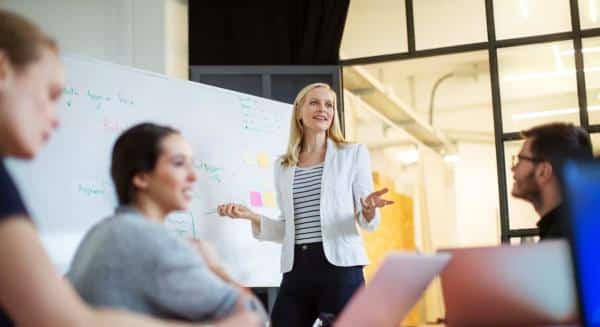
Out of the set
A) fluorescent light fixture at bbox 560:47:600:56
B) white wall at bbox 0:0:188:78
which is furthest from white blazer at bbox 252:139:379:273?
fluorescent light fixture at bbox 560:47:600:56

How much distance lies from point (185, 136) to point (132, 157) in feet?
7.21

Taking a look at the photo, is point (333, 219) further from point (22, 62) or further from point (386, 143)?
point (386, 143)

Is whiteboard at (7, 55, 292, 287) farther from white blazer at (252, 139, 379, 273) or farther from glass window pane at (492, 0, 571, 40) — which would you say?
glass window pane at (492, 0, 571, 40)

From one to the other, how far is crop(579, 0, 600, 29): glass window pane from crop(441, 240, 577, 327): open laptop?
138 inches

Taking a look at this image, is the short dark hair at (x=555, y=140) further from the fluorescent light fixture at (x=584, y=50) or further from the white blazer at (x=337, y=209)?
the fluorescent light fixture at (x=584, y=50)

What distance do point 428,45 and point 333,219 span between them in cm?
226

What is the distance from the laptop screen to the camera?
96 cm

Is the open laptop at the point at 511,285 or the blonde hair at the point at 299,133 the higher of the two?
the blonde hair at the point at 299,133

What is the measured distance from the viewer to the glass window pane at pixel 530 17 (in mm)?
4496

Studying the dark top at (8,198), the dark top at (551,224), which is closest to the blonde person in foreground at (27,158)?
the dark top at (8,198)

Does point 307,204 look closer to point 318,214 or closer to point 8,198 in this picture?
point 318,214

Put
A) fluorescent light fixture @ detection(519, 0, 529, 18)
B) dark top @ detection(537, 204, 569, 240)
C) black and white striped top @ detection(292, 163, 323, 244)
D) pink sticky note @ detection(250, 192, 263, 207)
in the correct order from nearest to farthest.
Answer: dark top @ detection(537, 204, 569, 240)
black and white striped top @ detection(292, 163, 323, 244)
pink sticky note @ detection(250, 192, 263, 207)
fluorescent light fixture @ detection(519, 0, 529, 18)

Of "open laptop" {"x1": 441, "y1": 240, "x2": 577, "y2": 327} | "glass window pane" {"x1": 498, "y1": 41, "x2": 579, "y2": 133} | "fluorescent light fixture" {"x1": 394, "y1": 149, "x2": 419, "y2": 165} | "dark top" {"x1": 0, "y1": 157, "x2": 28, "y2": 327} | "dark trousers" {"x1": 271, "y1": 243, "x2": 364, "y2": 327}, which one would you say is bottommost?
"dark trousers" {"x1": 271, "y1": 243, "x2": 364, "y2": 327}

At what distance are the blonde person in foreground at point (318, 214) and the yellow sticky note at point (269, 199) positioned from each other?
0.66 meters
